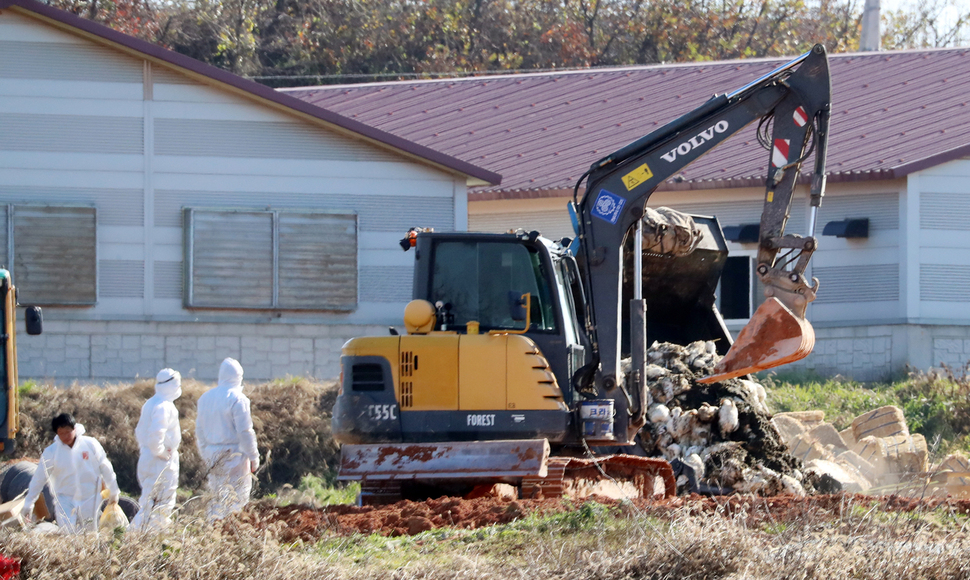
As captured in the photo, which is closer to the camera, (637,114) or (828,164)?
(828,164)

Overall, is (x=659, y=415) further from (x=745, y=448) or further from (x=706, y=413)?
(x=745, y=448)

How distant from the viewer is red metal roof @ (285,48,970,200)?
19.0 meters

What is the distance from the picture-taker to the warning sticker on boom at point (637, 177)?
10.4 meters

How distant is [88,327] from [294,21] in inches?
783

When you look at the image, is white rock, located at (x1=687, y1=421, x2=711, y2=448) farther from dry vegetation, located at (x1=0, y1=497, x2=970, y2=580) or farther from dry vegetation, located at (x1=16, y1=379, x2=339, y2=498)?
dry vegetation, located at (x1=0, y1=497, x2=970, y2=580)

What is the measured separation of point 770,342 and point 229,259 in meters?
10.3

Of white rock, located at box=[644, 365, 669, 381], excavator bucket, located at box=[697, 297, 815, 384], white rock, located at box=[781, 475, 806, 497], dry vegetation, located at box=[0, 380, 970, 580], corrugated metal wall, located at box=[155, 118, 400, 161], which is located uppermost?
corrugated metal wall, located at box=[155, 118, 400, 161]

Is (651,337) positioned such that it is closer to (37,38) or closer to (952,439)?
(952,439)

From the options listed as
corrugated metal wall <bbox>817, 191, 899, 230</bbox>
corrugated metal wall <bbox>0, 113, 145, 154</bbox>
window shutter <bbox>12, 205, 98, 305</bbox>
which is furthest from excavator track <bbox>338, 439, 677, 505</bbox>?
corrugated metal wall <bbox>817, 191, 899, 230</bbox>

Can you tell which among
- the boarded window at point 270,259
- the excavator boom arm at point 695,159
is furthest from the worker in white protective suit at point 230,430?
the boarded window at point 270,259

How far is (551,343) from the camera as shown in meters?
9.65

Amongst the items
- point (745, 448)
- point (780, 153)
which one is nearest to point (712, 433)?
point (745, 448)

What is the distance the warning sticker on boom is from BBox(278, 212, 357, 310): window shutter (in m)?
8.28

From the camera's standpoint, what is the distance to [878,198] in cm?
1841
